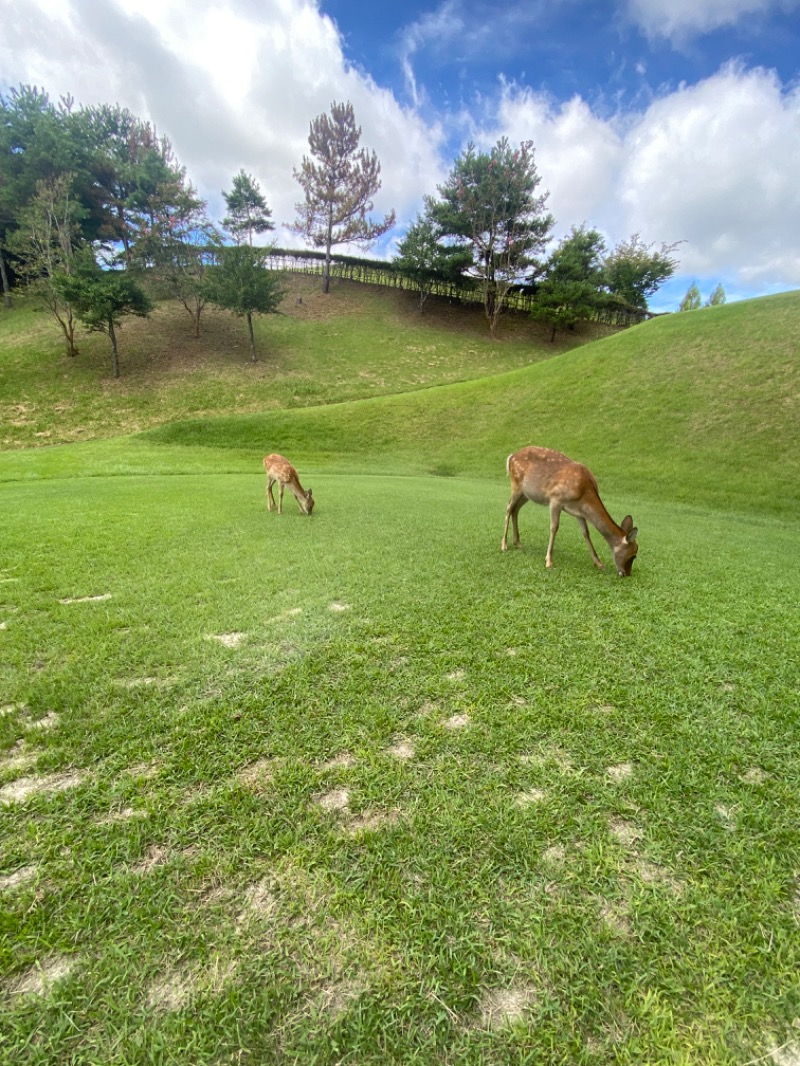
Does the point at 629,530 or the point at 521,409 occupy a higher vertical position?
the point at 521,409

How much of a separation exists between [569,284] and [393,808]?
49725mm

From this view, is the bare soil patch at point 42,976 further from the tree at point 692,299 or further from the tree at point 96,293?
the tree at point 692,299

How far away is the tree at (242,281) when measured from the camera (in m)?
31.1

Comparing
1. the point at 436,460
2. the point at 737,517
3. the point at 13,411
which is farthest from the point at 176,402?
the point at 737,517

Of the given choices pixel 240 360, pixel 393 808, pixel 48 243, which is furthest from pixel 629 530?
pixel 48 243

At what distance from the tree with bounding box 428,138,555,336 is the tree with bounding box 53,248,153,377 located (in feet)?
99.6

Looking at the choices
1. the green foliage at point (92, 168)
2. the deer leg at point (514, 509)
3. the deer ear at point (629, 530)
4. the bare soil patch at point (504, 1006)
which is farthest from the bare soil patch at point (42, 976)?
the green foliage at point (92, 168)

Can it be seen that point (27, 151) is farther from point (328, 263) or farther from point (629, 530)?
point (629, 530)

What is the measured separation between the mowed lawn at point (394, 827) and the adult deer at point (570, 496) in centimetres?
100

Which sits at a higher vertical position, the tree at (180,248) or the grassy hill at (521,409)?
the tree at (180,248)

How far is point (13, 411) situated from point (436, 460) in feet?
74.5

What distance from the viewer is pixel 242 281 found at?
31125 millimetres

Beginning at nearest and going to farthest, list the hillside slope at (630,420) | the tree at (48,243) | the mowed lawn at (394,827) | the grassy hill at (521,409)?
the mowed lawn at (394,827) → the hillside slope at (630,420) → the grassy hill at (521,409) → the tree at (48,243)

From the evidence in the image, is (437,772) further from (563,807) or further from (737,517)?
(737,517)
